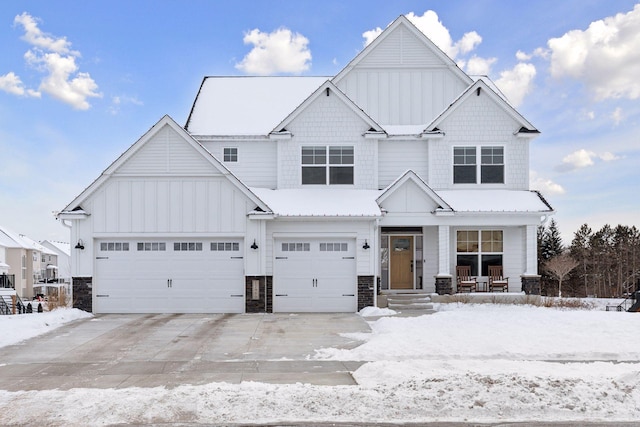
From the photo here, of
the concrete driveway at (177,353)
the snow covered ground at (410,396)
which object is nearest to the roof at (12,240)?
the concrete driveway at (177,353)

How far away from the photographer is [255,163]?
2052cm

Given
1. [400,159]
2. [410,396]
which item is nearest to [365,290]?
[400,159]

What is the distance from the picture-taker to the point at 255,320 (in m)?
16.0

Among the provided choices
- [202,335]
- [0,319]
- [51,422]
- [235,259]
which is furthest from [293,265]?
[51,422]

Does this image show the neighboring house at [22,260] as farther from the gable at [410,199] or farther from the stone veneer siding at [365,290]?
the gable at [410,199]

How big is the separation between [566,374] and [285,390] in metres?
4.66

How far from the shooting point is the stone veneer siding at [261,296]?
57.6 ft

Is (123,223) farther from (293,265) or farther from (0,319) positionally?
(293,265)

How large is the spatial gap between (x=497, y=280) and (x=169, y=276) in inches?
461

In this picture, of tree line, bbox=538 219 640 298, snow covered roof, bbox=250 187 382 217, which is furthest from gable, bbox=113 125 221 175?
tree line, bbox=538 219 640 298

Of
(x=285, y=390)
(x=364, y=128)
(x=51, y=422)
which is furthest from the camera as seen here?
(x=364, y=128)

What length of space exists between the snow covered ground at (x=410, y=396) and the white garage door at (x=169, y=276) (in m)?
7.43

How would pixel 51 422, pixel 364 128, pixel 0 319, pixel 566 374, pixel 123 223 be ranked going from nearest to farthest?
1. pixel 51 422
2. pixel 566 374
3. pixel 0 319
4. pixel 123 223
5. pixel 364 128

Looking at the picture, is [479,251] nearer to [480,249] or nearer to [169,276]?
[480,249]
